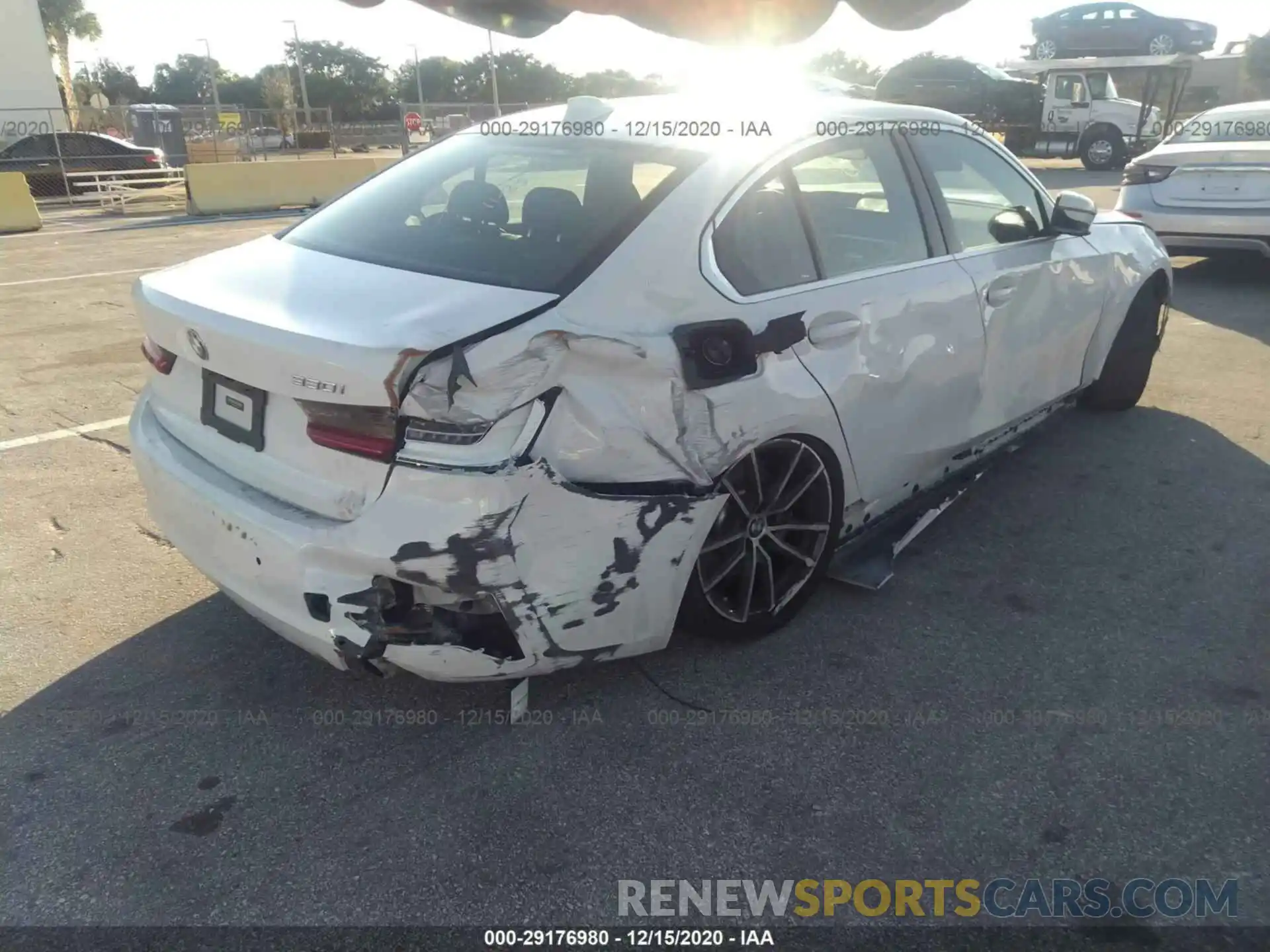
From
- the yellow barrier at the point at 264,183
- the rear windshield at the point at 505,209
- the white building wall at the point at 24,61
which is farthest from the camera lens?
the white building wall at the point at 24,61

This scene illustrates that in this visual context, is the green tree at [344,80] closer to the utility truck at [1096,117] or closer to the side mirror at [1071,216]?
the utility truck at [1096,117]

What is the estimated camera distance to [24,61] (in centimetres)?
3312

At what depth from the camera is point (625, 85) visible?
55.7 ft

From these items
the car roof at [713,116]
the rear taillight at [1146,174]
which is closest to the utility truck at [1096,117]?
the rear taillight at [1146,174]

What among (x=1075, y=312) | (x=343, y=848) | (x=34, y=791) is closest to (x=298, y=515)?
(x=343, y=848)

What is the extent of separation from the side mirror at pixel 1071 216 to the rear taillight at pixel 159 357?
3.37 meters

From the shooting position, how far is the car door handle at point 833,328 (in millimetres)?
2844

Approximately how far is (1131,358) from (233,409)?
4407mm

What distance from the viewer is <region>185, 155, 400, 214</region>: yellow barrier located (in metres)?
16.9

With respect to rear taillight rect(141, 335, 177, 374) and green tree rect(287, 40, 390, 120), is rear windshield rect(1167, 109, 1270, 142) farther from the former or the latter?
green tree rect(287, 40, 390, 120)

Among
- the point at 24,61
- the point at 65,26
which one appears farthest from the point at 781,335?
the point at 65,26

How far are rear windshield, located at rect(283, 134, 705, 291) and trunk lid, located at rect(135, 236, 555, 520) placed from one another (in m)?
0.13

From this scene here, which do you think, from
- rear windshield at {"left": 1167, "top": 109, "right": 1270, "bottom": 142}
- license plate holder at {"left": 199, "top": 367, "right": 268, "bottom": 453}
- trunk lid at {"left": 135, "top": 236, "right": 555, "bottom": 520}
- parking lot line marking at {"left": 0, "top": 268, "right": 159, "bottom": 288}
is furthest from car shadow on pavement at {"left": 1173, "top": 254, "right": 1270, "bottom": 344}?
parking lot line marking at {"left": 0, "top": 268, "right": 159, "bottom": 288}

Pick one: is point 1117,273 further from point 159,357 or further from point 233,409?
point 159,357
